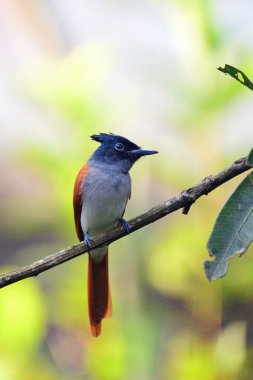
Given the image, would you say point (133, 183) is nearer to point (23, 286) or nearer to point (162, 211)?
point (23, 286)

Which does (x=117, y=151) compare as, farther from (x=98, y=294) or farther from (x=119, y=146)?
(x=98, y=294)

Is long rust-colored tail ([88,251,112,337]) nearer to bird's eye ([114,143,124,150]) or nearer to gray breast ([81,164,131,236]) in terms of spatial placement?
gray breast ([81,164,131,236])

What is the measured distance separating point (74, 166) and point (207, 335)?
22.8 inches

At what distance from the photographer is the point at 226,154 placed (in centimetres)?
196

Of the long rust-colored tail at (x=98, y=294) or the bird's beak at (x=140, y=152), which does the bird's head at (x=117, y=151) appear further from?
the long rust-colored tail at (x=98, y=294)

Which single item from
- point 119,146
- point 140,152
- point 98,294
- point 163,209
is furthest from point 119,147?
point 163,209

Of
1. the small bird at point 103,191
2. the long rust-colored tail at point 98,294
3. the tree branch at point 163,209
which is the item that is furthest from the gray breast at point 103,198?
the tree branch at point 163,209

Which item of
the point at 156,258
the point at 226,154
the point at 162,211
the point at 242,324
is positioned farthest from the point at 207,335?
the point at 162,211

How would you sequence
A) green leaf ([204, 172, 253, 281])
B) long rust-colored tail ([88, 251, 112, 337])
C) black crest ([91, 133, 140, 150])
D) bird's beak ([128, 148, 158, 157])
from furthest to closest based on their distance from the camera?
1. black crest ([91, 133, 140, 150])
2. bird's beak ([128, 148, 158, 157])
3. long rust-colored tail ([88, 251, 112, 337])
4. green leaf ([204, 172, 253, 281])

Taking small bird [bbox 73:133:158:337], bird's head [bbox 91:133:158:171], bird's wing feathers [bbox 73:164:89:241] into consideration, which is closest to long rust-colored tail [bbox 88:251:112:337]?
small bird [bbox 73:133:158:337]

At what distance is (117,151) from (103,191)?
0.13 m

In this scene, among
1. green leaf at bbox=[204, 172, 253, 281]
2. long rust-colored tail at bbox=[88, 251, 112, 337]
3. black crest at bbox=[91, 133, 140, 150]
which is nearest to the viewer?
green leaf at bbox=[204, 172, 253, 281]

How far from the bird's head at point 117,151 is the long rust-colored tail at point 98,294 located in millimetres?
305

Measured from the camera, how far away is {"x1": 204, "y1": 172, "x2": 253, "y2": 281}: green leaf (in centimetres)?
118
